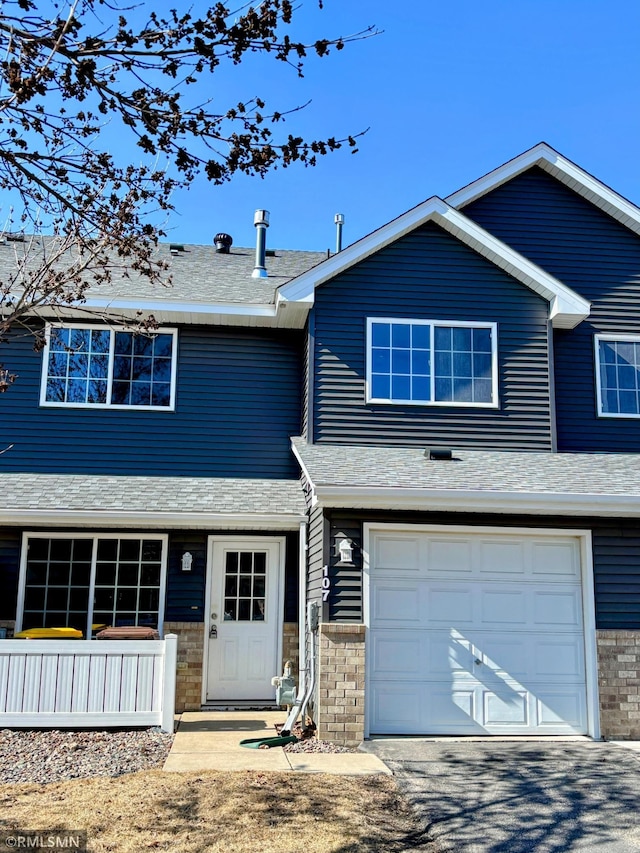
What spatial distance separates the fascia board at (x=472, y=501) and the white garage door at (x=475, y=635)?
0.56m

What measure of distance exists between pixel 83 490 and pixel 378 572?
419cm

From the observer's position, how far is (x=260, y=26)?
4.44 metres

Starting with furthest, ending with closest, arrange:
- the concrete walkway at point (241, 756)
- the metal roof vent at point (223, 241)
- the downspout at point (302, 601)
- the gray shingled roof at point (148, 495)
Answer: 1. the metal roof vent at point (223, 241)
2. the gray shingled roof at point (148, 495)
3. the downspout at point (302, 601)
4. the concrete walkway at point (241, 756)

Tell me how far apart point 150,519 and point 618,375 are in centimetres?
692

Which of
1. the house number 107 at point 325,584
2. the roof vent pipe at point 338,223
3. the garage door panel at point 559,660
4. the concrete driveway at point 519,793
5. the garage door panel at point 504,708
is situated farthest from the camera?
the roof vent pipe at point 338,223

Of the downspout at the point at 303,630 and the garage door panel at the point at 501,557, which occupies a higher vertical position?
the garage door panel at the point at 501,557

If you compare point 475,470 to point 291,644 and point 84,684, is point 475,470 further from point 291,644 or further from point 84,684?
point 84,684

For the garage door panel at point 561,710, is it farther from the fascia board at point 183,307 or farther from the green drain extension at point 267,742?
the fascia board at point 183,307

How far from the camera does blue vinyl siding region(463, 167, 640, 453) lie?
1217 cm

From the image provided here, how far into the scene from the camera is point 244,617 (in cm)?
1137

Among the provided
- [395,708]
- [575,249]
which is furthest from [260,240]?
[395,708]

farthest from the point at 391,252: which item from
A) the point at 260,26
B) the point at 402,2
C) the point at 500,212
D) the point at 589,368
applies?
the point at 260,26

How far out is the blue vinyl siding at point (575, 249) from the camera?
12.2 m

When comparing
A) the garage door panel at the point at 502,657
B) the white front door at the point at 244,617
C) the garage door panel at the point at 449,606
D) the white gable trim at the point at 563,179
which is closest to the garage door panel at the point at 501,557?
the garage door panel at the point at 449,606
